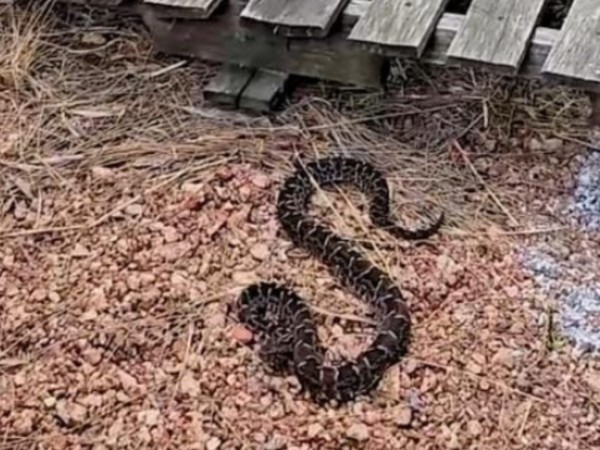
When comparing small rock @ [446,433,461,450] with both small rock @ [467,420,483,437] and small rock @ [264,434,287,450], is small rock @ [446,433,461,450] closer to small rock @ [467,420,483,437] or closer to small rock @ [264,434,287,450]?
small rock @ [467,420,483,437]

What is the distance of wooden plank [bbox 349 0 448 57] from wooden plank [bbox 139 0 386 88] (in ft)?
0.35

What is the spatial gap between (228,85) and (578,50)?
1.01 meters

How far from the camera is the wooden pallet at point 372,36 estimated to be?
10.5ft

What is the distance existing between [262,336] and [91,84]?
1185mm

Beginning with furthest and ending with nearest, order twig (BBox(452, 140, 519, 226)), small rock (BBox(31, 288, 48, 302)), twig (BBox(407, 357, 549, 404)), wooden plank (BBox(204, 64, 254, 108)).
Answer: wooden plank (BBox(204, 64, 254, 108)) < twig (BBox(452, 140, 519, 226)) < small rock (BBox(31, 288, 48, 302)) < twig (BBox(407, 357, 549, 404))

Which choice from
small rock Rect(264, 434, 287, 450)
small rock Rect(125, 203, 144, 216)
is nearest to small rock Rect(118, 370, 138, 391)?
small rock Rect(264, 434, 287, 450)

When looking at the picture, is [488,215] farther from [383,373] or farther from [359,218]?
[383,373]

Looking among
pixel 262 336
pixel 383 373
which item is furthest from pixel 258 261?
pixel 383 373

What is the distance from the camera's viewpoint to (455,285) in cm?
305

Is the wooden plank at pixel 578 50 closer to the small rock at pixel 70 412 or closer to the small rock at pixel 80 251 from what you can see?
the small rock at pixel 80 251

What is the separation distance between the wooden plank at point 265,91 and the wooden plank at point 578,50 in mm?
813

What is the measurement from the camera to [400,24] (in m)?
3.31

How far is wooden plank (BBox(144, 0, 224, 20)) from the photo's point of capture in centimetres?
349

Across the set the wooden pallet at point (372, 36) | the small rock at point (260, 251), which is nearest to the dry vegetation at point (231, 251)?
the small rock at point (260, 251)
